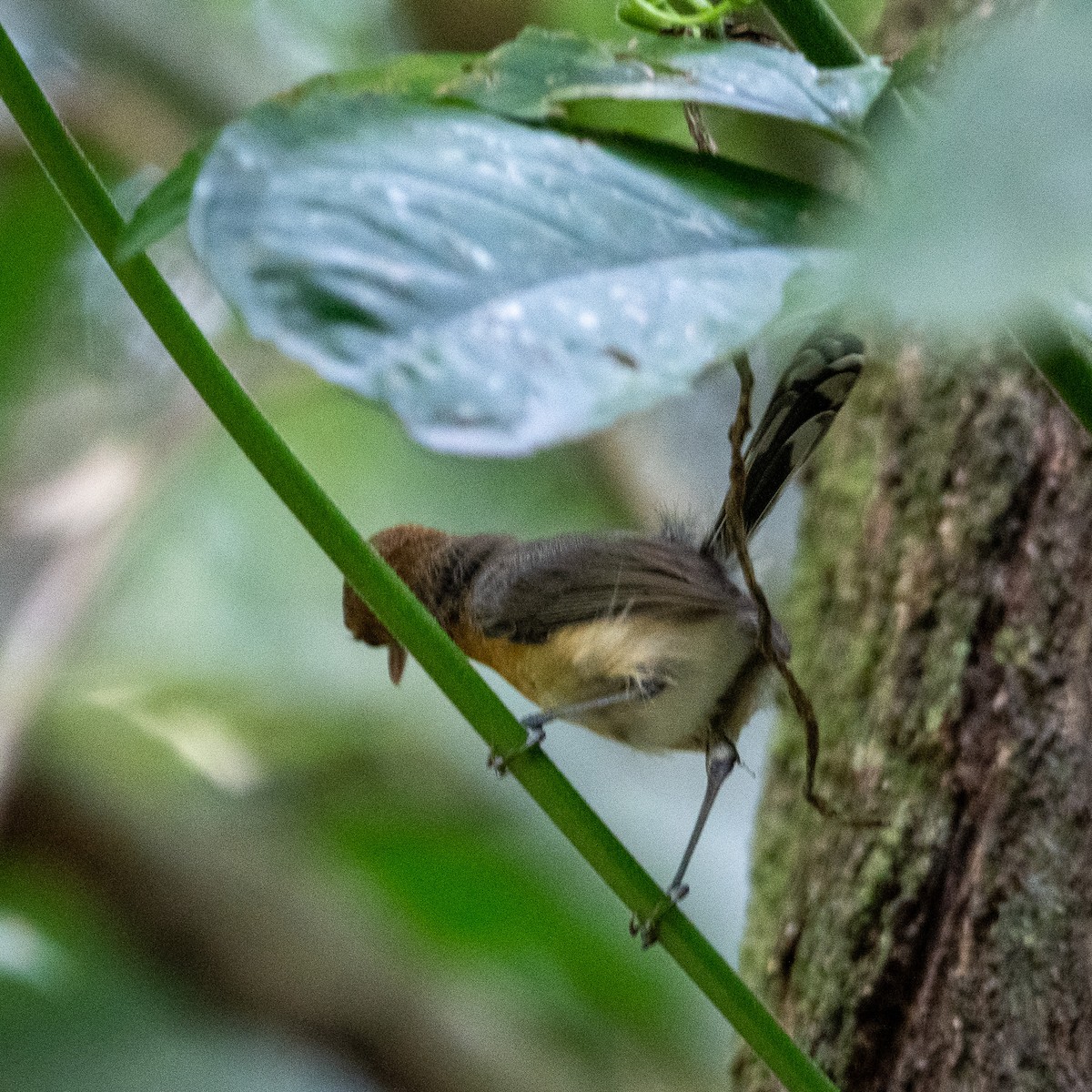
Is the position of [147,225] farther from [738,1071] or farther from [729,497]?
[738,1071]

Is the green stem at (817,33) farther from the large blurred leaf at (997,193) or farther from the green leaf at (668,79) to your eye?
the large blurred leaf at (997,193)

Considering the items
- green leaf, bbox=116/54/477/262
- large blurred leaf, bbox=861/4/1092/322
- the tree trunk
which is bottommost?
the tree trunk

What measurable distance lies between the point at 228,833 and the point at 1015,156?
10.6ft

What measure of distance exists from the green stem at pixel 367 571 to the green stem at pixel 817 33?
48cm

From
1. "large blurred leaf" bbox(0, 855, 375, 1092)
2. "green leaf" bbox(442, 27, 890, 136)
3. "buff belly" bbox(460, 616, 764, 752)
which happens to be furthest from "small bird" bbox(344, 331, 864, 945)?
"large blurred leaf" bbox(0, 855, 375, 1092)

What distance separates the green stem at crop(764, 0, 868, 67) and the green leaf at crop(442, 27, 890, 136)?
0.06 meters

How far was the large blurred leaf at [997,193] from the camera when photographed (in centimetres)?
46

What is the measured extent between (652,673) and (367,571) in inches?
38.5

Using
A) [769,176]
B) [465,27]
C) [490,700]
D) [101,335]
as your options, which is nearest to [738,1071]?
[490,700]

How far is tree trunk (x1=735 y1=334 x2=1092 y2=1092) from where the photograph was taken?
61.0 inches

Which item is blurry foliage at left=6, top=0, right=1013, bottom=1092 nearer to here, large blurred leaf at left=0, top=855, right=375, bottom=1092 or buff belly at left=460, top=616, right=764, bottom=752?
large blurred leaf at left=0, top=855, right=375, bottom=1092

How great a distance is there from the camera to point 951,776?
1705mm

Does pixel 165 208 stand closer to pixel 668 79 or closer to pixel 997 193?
pixel 668 79

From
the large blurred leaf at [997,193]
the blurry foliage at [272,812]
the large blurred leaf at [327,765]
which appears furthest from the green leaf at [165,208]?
the blurry foliage at [272,812]
